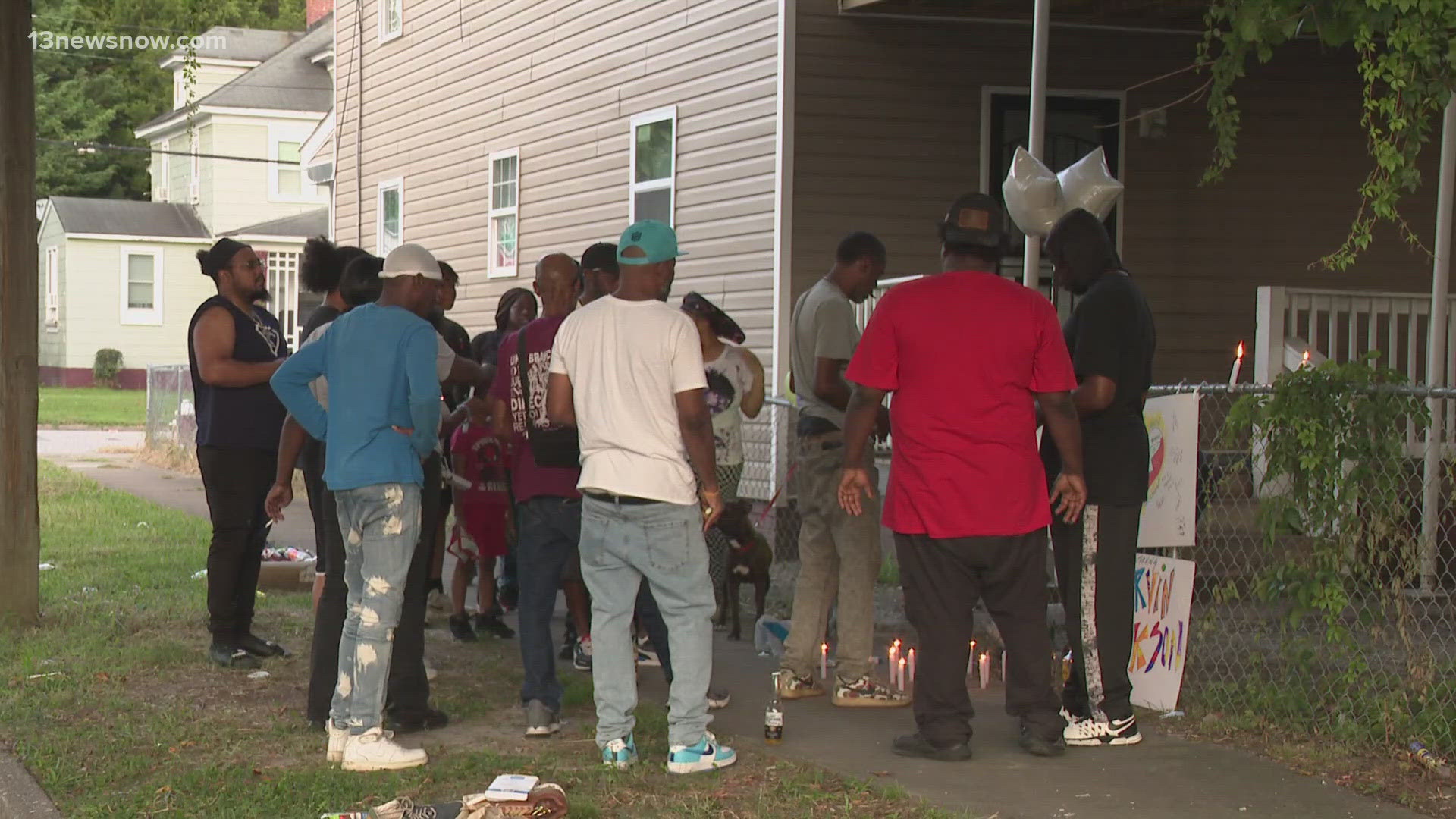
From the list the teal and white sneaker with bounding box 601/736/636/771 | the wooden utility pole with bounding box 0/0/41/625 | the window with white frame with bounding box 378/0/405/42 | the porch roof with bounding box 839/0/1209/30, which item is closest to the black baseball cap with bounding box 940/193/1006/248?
the teal and white sneaker with bounding box 601/736/636/771

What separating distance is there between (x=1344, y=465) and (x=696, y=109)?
344 inches

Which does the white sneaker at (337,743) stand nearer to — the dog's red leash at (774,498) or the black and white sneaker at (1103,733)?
the dog's red leash at (774,498)

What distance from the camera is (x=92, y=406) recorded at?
34.1 metres

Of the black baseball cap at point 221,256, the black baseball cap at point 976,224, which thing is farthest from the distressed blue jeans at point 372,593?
the black baseball cap at point 976,224

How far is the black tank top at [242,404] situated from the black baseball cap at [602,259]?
6.17 ft

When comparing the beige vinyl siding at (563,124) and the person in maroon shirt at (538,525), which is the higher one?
the beige vinyl siding at (563,124)

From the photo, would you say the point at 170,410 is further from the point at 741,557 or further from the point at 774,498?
the point at 774,498

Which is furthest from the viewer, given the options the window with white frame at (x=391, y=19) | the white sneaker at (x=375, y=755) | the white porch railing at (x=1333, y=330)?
the window with white frame at (x=391, y=19)

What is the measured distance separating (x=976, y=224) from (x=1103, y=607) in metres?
1.62

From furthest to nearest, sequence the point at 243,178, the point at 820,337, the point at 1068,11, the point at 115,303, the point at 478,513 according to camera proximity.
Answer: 1. the point at 115,303
2. the point at 243,178
3. the point at 1068,11
4. the point at 478,513
5. the point at 820,337

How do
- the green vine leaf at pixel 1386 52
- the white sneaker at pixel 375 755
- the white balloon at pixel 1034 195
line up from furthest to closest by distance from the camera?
the white balloon at pixel 1034 195, the white sneaker at pixel 375 755, the green vine leaf at pixel 1386 52

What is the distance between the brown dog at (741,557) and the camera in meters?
8.53

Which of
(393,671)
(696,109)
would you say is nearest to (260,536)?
(393,671)

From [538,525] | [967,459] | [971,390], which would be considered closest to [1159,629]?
A: [967,459]
